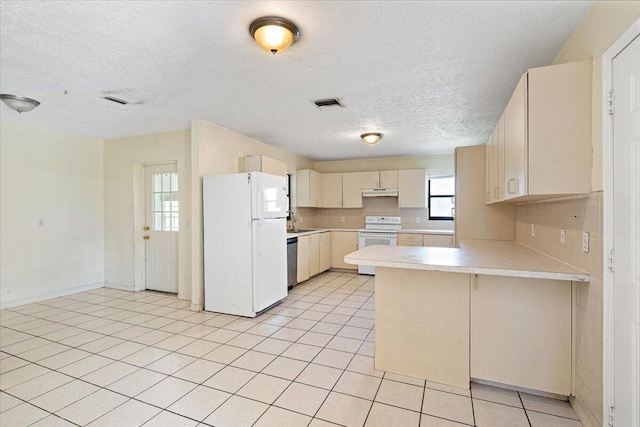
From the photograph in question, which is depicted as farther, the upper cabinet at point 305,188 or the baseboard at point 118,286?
the upper cabinet at point 305,188

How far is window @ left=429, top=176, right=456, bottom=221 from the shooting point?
6.11 metres

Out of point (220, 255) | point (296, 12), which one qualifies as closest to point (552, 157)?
point (296, 12)

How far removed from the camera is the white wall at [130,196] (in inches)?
172

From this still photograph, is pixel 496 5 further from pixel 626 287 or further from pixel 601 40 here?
pixel 626 287

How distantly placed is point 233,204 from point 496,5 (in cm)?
308

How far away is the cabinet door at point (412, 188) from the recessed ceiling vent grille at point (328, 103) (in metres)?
3.08

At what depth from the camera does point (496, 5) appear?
5.64 ft

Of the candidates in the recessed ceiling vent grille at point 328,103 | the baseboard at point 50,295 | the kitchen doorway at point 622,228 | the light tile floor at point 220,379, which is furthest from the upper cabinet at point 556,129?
the baseboard at point 50,295

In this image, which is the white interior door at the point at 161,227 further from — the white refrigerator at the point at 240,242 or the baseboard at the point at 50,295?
the white refrigerator at the point at 240,242

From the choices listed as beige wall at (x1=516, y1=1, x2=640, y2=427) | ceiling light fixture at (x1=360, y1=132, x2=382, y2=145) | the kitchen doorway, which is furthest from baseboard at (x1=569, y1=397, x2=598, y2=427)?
ceiling light fixture at (x1=360, y1=132, x2=382, y2=145)

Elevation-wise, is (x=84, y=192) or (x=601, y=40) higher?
(x=601, y=40)

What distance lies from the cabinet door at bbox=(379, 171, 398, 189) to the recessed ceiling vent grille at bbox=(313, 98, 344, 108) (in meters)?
3.06

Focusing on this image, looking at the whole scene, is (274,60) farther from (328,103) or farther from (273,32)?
(328,103)

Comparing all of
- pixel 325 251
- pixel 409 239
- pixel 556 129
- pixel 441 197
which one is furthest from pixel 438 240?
pixel 556 129
